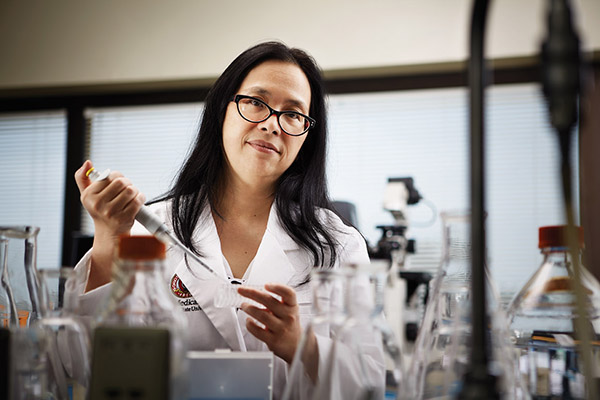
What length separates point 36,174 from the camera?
3.36 metres

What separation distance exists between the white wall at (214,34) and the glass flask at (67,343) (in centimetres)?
248

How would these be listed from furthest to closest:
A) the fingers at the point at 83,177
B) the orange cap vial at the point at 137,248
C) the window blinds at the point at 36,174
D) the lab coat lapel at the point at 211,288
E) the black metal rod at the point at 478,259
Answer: the window blinds at the point at 36,174 → the lab coat lapel at the point at 211,288 → the fingers at the point at 83,177 → the orange cap vial at the point at 137,248 → the black metal rod at the point at 478,259

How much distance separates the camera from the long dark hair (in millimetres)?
1322

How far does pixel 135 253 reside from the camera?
457mm

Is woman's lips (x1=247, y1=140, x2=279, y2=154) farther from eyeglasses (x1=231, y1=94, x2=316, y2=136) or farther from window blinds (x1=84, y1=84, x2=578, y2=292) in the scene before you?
window blinds (x1=84, y1=84, x2=578, y2=292)

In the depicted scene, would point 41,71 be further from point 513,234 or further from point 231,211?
point 513,234

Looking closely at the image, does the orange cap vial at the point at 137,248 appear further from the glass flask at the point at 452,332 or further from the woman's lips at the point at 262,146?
the woman's lips at the point at 262,146

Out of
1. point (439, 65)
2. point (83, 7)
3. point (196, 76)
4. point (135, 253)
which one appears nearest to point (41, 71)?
point (83, 7)

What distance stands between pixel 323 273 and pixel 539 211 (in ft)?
8.58

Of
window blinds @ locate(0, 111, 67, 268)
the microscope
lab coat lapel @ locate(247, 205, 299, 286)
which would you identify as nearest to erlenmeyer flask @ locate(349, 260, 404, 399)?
lab coat lapel @ locate(247, 205, 299, 286)

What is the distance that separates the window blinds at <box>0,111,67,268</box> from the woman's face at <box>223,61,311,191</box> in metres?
2.31

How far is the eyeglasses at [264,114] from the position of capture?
1261mm

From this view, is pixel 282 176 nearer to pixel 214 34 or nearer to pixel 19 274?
pixel 19 274

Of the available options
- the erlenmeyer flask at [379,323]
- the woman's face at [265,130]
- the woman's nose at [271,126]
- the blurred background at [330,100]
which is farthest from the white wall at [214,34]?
the erlenmeyer flask at [379,323]
